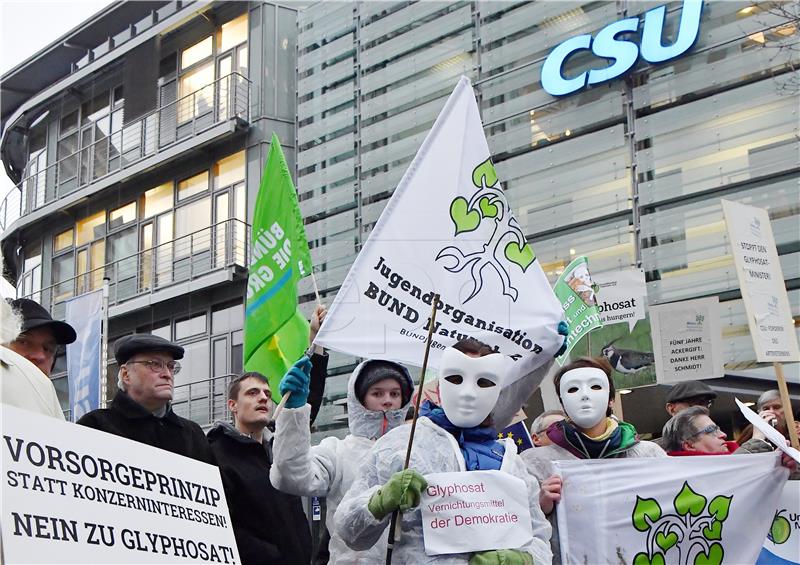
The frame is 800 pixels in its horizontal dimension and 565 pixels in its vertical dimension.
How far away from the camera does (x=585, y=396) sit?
502 centimetres

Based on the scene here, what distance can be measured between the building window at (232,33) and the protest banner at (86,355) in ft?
40.9

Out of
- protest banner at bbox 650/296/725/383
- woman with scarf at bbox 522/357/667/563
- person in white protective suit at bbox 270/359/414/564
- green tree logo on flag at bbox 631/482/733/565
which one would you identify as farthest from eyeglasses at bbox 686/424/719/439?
protest banner at bbox 650/296/725/383

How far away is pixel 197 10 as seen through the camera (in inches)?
862

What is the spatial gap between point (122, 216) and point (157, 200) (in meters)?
1.29

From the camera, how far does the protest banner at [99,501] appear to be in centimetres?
304

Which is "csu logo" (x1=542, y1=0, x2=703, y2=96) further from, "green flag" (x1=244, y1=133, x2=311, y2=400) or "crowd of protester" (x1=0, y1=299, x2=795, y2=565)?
"crowd of protester" (x1=0, y1=299, x2=795, y2=565)

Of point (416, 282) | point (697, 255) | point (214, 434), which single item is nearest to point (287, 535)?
point (214, 434)

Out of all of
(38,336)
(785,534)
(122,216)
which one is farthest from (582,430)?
(122,216)

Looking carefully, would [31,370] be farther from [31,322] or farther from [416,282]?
[416,282]

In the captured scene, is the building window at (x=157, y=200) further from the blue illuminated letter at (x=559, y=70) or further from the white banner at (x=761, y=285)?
the white banner at (x=761, y=285)

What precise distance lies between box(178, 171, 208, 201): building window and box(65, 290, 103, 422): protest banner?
38.8 ft

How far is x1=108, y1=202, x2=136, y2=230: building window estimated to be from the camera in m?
23.3

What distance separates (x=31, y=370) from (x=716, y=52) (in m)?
11.6

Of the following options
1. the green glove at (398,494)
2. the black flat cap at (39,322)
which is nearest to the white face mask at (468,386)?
the green glove at (398,494)
